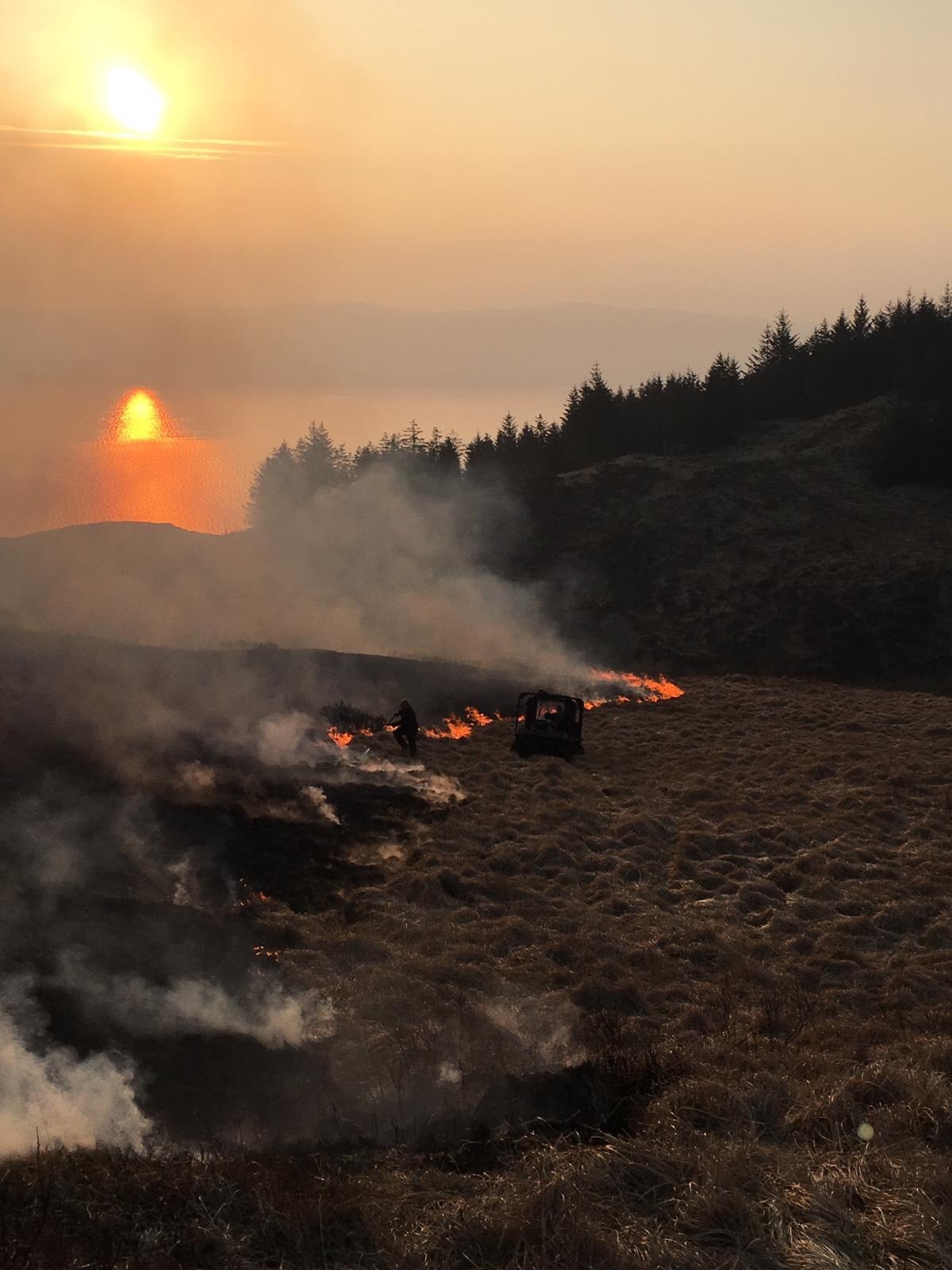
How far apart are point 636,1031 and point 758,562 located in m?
48.6

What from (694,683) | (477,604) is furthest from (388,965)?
(477,604)

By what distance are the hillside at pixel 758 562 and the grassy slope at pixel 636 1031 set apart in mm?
21956

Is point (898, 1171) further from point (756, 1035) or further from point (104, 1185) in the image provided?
point (104, 1185)

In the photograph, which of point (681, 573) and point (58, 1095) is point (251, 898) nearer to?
point (58, 1095)

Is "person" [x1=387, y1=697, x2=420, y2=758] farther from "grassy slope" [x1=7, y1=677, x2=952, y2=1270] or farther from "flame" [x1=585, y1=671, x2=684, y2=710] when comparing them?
"flame" [x1=585, y1=671, x2=684, y2=710]

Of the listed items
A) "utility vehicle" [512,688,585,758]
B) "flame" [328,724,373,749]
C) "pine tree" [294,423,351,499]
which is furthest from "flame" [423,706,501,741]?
"pine tree" [294,423,351,499]

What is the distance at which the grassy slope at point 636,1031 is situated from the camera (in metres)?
7.53

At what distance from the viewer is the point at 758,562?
58.8 meters

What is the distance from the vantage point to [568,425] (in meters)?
87.4

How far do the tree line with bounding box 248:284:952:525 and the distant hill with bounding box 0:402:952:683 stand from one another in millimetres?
5440

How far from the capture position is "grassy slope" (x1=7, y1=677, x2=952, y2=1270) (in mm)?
7531

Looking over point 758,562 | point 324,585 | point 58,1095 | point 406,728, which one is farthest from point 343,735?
point 758,562

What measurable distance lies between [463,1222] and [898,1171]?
3.37m

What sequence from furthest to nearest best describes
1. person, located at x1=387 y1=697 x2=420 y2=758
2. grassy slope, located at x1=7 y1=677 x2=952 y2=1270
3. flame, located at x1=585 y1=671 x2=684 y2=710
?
flame, located at x1=585 y1=671 x2=684 y2=710 < person, located at x1=387 y1=697 x2=420 y2=758 < grassy slope, located at x1=7 y1=677 x2=952 y2=1270
